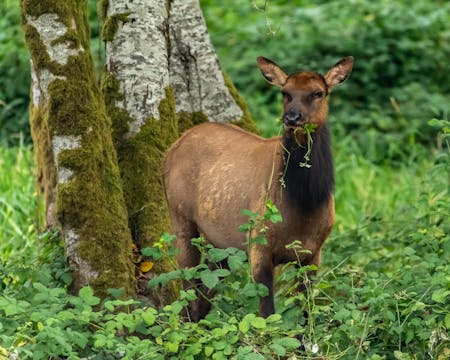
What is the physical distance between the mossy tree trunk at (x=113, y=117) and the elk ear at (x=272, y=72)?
2.22 ft

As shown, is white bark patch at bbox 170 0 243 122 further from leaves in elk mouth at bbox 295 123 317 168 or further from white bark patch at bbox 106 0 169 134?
leaves in elk mouth at bbox 295 123 317 168

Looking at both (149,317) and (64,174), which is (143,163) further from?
(149,317)

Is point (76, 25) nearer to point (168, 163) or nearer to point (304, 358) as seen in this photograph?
point (168, 163)

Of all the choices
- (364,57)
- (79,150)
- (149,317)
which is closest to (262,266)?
(79,150)

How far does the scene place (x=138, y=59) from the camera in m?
7.41

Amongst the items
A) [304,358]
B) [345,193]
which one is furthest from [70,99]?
[345,193]

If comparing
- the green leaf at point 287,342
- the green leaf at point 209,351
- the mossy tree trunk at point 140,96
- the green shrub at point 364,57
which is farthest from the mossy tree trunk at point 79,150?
the green shrub at point 364,57

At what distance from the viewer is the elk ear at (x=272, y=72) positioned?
23.9 ft

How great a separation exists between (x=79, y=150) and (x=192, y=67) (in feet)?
7.17

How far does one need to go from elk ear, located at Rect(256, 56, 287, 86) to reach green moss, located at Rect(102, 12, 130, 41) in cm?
95

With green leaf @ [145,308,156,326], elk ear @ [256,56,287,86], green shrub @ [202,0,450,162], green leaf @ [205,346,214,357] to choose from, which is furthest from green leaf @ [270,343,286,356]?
green shrub @ [202,0,450,162]

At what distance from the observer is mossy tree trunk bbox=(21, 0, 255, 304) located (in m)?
6.67

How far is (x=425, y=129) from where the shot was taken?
13.8 metres

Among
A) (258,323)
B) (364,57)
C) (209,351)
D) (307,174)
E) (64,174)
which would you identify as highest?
(64,174)
